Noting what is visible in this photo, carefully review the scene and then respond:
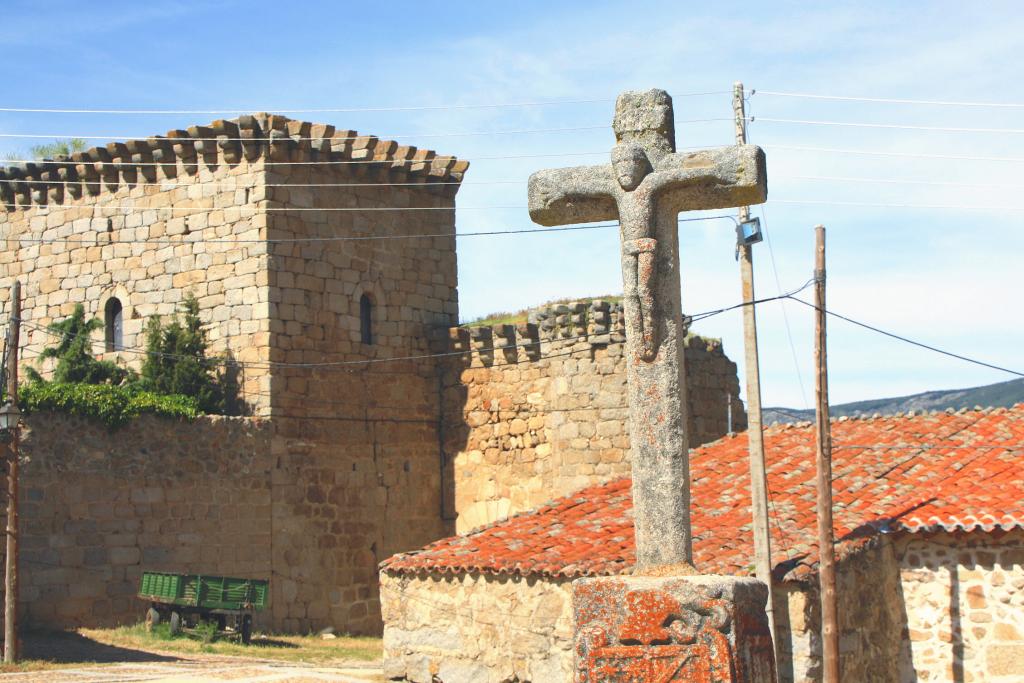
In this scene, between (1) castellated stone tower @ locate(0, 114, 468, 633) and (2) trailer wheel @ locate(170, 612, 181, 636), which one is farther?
(1) castellated stone tower @ locate(0, 114, 468, 633)

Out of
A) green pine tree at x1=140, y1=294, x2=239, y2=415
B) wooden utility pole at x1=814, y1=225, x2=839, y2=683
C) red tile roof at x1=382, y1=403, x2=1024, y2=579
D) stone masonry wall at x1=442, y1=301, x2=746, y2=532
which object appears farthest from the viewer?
stone masonry wall at x1=442, y1=301, x2=746, y2=532

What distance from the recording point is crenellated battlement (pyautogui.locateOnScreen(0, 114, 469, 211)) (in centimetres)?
2095

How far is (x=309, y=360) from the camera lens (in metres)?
21.0

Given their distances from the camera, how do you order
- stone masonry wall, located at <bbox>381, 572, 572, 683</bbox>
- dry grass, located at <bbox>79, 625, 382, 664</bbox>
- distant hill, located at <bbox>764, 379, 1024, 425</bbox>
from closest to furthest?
stone masonry wall, located at <bbox>381, 572, 572, 683</bbox> → dry grass, located at <bbox>79, 625, 382, 664</bbox> → distant hill, located at <bbox>764, 379, 1024, 425</bbox>

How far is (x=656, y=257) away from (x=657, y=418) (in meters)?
0.76

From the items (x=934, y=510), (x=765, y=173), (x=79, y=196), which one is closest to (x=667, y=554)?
(x=765, y=173)

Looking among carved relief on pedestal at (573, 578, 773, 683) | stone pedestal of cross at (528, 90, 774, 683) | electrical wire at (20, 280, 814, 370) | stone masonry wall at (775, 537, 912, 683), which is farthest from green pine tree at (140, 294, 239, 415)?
carved relief on pedestal at (573, 578, 773, 683)

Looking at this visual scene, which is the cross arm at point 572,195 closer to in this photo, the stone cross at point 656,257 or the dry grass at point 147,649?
the stone cross at point 656,257

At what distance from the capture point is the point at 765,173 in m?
6.72

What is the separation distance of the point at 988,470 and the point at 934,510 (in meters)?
1.27

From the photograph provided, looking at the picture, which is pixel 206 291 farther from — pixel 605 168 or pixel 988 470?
pixel 605 168

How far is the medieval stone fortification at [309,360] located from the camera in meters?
19.5

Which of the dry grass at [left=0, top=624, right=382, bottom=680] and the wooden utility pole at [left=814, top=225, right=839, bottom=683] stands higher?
the wooden utility pole at [left=814, top=225, right=839, bottom=683]

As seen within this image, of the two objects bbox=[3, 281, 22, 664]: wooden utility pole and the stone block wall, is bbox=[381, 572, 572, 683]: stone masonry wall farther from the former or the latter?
the stone block wall
